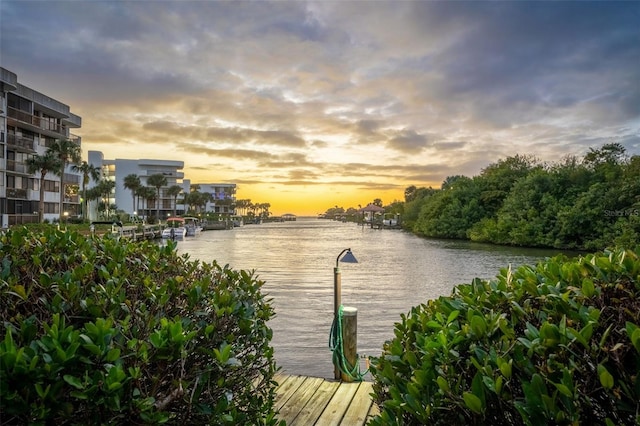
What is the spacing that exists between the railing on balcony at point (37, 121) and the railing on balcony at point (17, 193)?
5.94 m

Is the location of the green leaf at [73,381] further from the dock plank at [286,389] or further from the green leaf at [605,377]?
the dock plank at [286,389]

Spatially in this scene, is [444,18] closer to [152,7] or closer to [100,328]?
[152,7]

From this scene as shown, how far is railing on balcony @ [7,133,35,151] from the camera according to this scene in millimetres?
33634

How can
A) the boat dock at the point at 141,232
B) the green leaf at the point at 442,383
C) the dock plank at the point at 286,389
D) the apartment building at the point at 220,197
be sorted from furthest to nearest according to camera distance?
the apartment building at the point at 220,197
the boat dock at the point at 141,232
the dock plank at the point at 286,389
the green leaf at the point at 442,383

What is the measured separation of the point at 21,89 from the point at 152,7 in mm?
38803

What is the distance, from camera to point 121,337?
2016 millimetres

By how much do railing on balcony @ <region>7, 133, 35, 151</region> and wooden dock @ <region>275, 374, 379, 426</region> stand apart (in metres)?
39.0

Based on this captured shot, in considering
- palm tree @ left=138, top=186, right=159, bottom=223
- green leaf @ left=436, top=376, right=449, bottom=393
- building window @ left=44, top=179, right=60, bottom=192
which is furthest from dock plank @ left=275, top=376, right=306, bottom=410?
palm tree @ left=138, top=186, right=159, bottom=223

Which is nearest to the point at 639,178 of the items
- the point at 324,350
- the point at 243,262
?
the point at 243,262

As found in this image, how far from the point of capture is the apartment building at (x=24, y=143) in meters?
32.5

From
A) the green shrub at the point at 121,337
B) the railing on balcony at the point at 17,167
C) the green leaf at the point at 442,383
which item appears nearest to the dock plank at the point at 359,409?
the green shrub at the point at 121,337

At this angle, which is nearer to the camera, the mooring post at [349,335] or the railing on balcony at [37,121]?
the mooring post at [349,335]

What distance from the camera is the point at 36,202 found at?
121 ft

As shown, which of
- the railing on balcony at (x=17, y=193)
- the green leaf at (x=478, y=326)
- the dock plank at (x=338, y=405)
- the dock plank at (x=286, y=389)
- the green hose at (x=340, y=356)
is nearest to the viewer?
the green leaf at (x=478, y=326)
